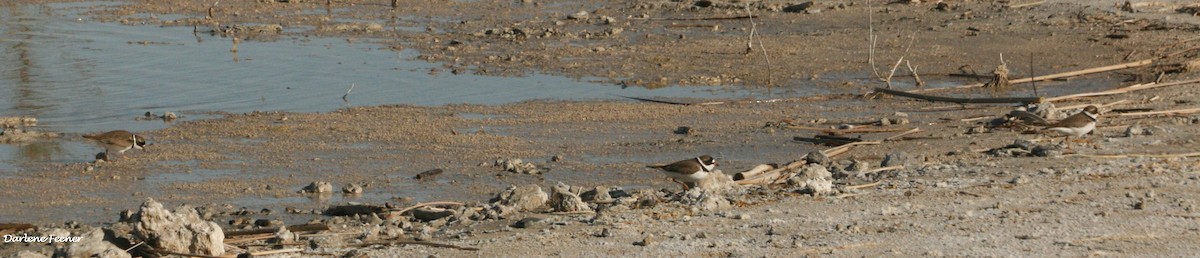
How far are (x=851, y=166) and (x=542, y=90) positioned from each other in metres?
6.12

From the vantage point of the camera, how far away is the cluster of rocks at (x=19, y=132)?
40.9 ft

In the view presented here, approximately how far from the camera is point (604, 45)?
19.1 meters

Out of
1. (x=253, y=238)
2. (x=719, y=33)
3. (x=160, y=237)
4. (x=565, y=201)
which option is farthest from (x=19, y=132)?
(x=719, y=33)

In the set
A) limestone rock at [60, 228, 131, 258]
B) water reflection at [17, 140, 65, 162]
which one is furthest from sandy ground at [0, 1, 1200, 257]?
limestone rock at [60, 228, 131, 258]

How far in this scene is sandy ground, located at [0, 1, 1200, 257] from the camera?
24.6 ft

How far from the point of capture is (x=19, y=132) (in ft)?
41.6

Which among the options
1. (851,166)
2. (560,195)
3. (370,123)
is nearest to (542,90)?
(370,123)

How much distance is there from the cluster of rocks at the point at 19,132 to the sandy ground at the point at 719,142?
41.9 inches

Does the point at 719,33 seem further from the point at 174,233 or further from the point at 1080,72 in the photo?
the point at 174,233

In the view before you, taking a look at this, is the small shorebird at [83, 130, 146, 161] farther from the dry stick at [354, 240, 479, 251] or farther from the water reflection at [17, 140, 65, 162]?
the dry stick at [354, 240, 479, 251]

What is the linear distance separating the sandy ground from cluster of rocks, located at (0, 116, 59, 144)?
3.49 feet

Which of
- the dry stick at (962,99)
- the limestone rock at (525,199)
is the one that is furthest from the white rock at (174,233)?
the dry stick at (962,99)

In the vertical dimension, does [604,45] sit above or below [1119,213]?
below

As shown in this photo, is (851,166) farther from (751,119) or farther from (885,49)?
(885,49)
